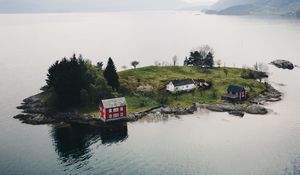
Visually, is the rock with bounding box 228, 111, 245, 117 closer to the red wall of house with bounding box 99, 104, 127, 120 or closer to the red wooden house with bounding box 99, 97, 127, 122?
the red wall of house with bounding box 99, 104, 127, 120

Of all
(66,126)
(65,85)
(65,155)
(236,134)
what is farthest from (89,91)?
(236,134)

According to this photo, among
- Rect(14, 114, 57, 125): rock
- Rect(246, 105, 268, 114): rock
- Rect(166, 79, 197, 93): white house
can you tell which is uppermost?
Rect(166, 79, 197, 93): white house

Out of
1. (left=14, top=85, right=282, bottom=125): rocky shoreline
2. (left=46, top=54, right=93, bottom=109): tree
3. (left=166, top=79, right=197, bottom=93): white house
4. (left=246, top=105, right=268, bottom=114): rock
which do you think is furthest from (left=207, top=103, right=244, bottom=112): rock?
(left=46, top=54, right=93, bottom=109): tree

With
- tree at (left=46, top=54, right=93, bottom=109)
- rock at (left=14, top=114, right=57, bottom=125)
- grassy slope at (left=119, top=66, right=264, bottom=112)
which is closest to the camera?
rock at (left=14, top=114, right=57, bottom=125)

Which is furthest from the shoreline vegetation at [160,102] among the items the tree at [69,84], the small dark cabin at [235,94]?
the tree at [69,84]

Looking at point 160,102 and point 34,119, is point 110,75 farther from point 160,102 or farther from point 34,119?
point 34,119

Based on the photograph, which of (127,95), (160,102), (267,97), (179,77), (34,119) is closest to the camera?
(34,119)

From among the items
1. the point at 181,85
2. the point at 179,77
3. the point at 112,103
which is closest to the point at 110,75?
A: the point at 112,103
